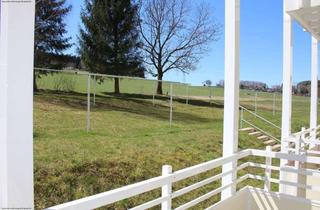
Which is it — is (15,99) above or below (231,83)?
below

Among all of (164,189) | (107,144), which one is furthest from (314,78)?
(164,189)

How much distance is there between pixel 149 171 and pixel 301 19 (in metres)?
3.10

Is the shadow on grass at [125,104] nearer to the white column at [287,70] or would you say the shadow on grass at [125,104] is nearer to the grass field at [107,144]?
the grass field at [107,144]

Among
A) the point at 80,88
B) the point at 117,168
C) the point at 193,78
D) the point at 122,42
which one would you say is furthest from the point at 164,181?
the point at 193,78

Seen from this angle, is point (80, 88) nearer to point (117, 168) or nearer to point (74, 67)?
point (74, 67)

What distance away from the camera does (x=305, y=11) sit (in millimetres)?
4367

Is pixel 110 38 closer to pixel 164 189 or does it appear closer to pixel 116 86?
pixel 116 86

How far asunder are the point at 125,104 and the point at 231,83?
35.1ft

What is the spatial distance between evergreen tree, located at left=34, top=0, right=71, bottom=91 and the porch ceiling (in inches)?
401

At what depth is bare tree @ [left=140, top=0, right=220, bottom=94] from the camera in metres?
18.8

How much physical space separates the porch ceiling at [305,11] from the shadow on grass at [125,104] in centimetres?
707

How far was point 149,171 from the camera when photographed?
5.63 m

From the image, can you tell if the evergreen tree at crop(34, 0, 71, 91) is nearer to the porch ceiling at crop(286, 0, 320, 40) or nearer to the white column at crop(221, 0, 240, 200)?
the porch ceiling at crop(286, 0, 320, 40)

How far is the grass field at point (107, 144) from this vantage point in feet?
15.3
